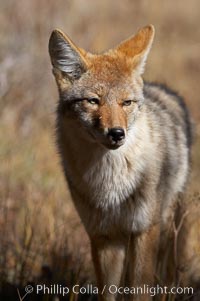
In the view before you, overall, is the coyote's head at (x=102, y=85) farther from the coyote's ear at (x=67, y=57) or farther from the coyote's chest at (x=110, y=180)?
the coyote's chest at (x=110, y=180)

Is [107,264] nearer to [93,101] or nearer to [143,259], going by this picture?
[143,259]

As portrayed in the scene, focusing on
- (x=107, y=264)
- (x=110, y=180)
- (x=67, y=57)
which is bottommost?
(x=107, y=264)

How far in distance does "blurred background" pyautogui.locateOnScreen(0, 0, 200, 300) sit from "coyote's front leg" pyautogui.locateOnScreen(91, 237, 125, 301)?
177mm

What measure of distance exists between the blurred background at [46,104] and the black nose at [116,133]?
106 cm

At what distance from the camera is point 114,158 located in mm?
5082

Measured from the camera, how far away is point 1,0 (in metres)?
10.4

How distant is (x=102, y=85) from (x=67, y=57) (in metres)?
0.34

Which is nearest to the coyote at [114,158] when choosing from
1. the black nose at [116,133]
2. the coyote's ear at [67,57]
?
the coyote's ear at [67,57]

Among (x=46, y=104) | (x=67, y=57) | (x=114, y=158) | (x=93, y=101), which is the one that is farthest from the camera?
(x=46, y=104)

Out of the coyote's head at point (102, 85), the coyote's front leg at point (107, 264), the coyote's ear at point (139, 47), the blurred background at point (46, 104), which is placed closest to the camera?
the coyote's head at point (102, 85)

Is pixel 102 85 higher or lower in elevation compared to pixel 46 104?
higher

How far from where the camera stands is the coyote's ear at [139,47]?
5.08 m

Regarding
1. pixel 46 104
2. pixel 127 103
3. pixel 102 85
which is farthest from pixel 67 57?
pixel 46 104

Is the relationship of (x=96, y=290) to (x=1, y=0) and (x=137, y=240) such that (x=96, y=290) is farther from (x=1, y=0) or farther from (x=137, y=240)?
(x=1, y=0)
